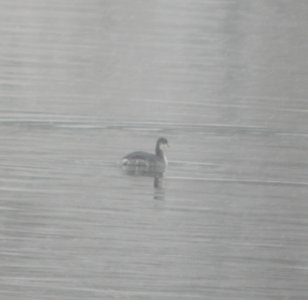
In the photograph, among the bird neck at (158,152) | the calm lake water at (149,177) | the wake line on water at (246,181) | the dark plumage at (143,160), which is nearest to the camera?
the calm lake water at (149,177)

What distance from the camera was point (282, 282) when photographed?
14.6 m

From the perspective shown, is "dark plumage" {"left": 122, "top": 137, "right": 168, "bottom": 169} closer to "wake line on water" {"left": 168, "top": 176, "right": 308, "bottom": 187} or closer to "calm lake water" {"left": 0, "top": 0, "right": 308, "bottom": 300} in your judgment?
"calm lake water" {"left": 0, "top": 0, "right": 308, "bottom": 300}

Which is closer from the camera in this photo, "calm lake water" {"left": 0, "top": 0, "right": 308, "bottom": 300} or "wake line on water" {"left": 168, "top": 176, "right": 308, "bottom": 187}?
"calm lake water" {"left": 0, "top": 0, "right": 308, "bottom": 300}

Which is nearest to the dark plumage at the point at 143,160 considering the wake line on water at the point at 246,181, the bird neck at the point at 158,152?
the bird neck at the point at 158,152

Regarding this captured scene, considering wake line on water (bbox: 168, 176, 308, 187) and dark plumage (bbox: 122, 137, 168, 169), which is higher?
dark plumage (bbox: 122, 137, 168, 169)

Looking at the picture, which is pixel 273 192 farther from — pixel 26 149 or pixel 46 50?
pixel 46 50

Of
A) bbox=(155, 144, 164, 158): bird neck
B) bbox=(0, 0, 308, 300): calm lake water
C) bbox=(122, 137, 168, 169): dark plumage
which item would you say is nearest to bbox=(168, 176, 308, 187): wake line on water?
bbox=(0, 0, 308, 300): calm lake water

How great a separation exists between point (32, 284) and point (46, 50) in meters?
18.1

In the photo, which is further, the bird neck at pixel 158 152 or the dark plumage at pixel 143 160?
the bird neck at pixel 158 152

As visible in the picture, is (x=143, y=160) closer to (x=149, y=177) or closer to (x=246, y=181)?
(x=149, y=177)

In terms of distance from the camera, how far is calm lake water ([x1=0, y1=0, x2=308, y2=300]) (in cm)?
1478

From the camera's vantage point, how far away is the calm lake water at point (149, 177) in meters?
14.8

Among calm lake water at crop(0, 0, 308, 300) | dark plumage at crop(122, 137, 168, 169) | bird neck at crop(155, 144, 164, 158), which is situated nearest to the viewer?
calm lake water at crop(0, 0, 308, 300)

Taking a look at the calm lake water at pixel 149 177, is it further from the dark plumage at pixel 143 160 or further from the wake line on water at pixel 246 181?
the dark plumage at pixel 143 160
